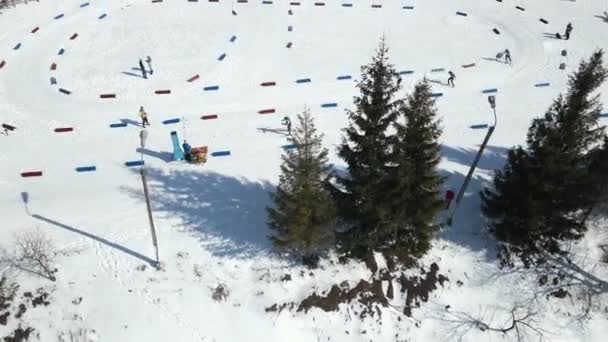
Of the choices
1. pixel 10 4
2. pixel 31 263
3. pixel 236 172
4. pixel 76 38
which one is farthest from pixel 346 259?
pixel 10 4

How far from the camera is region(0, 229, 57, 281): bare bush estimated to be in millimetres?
21328

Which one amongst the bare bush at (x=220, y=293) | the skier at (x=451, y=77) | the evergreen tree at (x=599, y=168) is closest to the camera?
the evergreen tree at (x=599, y=168)

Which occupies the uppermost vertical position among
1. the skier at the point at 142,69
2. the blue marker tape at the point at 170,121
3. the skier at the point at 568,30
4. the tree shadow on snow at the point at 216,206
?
the skier at the point at 142,69

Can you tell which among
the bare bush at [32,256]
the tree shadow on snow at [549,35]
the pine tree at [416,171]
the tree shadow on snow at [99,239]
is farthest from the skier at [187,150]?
the tree shadow on snow at [549,35]

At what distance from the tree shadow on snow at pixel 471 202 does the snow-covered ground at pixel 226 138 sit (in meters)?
0.10

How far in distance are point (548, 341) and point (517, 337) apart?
5.14 feet

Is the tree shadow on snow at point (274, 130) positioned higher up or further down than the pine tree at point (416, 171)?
further down

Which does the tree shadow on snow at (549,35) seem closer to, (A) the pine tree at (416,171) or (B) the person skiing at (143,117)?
(A) the pine tree at (416,171)

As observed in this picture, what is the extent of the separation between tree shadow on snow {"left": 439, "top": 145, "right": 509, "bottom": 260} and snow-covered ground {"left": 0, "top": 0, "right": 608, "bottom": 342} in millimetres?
103

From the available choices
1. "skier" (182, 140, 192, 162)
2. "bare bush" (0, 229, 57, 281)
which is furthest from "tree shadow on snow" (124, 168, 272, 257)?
"bare bush" (0, 229, 57, 281)

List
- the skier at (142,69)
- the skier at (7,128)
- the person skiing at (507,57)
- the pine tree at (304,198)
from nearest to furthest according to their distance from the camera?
the pine tree at (304,198) < the skier at (7,128) < the skier at (142,69) < the person skiing at (507,57)

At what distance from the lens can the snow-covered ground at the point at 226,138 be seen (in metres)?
21.8

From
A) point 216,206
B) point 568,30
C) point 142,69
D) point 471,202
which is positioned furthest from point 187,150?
point 568,30

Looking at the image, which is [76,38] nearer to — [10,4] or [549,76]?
[10,4]
